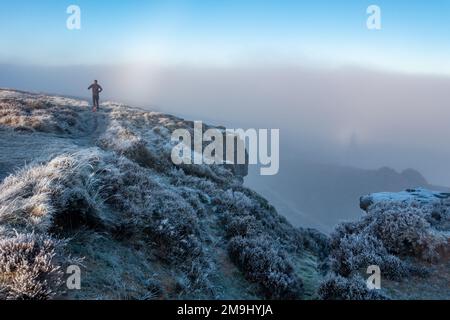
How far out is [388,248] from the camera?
37.3 feet

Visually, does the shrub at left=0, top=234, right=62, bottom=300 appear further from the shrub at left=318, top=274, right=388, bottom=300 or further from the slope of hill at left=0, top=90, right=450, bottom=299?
the shrub at left=318, top=274, right=388, bottom=300

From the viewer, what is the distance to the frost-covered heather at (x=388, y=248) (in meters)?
10.1

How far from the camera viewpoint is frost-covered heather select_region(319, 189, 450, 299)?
1010 centimetres

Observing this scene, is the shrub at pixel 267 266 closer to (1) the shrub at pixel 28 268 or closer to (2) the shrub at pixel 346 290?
(2) the shrub at pixel 346 290

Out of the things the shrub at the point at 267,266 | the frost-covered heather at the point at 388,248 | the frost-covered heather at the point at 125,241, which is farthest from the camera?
the frost-covered heather at the point at 388,248

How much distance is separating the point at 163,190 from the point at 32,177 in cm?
361

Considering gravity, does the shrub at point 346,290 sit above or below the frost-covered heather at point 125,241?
→ below

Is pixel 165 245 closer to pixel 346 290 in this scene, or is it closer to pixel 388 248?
pixel 346 290

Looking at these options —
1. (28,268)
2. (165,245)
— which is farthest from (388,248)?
(28,268)

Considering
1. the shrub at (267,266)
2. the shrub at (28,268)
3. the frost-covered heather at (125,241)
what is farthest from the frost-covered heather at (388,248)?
the shrub at (28,268)

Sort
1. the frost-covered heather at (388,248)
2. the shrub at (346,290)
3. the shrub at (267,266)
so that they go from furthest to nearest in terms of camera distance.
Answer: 1. the frost-covered heather at (388,248)
2. the shrub at (267,266)
3. the shrub at (346,290)

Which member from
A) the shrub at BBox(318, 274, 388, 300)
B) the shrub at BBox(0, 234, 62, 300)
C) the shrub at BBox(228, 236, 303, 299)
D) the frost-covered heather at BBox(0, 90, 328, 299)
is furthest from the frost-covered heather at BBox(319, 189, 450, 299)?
the shrub at BBox(0, 234, 62, 300)
